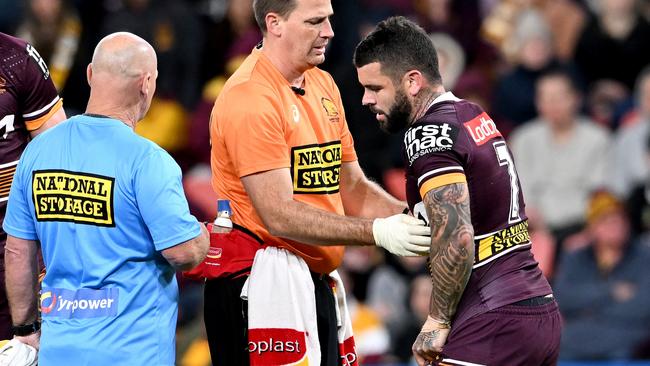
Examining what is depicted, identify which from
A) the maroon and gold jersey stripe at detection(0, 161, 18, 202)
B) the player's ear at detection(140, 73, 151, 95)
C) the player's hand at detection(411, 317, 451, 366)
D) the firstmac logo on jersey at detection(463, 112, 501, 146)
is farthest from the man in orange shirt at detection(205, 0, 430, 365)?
the maroon and gold jersey stripe at detection(0, 161, 18, 202)

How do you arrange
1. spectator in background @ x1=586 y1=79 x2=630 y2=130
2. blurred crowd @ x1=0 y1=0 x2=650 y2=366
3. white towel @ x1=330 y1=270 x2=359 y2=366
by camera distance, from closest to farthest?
white towel @ x1=330 y1=270 x2=359 y2=366, blurred crowd @ x1=0 y1=0 x2=650 y2=366, spectator in background @ x1=586 y1=79 x2=630 y2=130

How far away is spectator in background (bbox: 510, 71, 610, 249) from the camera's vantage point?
11.0 metres

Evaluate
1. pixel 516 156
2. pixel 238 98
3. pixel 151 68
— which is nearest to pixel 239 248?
pixel 238 98

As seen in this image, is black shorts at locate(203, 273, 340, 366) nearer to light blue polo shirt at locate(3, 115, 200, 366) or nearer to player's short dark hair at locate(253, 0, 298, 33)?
light blue polo shirt at locate(3, 115, 200, 366)

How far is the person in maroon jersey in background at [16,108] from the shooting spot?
19.6 ft

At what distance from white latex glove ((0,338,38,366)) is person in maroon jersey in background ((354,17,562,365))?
1.79m

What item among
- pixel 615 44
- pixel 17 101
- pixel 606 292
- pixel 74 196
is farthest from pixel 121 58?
pixel 615 44

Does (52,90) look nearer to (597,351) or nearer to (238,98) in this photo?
(238,98)

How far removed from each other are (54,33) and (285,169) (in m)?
7.02

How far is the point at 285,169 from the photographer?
5770 millimetres

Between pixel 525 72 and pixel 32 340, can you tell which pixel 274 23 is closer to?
pixel 32 340

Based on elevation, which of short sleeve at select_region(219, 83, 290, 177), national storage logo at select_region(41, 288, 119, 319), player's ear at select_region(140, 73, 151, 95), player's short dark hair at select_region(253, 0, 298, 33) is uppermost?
player's short dark hair at select_region(253, 0, 298, 33)

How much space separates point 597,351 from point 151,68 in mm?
5857

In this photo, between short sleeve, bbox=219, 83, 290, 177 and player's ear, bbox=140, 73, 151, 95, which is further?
short sleeve, bbox=219, 83, 290, 177
